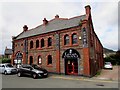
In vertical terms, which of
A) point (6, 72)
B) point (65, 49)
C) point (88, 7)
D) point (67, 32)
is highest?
point (88, 7)

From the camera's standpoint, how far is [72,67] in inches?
861

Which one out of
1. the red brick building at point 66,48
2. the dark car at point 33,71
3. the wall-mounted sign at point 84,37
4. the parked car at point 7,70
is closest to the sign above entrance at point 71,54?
the red brick building at point 66,48

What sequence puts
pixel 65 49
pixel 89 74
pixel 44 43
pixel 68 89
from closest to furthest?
pixel 68 89
pixel 89 74
pixel 65 49
pixel 44 43

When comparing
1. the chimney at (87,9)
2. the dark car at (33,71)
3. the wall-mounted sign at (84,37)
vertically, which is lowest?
the dark car at (33,71)

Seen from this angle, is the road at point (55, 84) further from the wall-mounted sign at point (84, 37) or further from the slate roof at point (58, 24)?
the slate roof at point (58, 24)

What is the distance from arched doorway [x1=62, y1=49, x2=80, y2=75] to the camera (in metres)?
21.4

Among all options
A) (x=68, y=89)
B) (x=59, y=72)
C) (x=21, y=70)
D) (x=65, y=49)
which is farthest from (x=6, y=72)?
(x=68, y=89)

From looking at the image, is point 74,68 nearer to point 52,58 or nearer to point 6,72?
point 52,58

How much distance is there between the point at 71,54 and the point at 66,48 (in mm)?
1229

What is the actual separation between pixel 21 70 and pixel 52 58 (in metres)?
5.21

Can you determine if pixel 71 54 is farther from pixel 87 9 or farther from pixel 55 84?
pixel 55 84

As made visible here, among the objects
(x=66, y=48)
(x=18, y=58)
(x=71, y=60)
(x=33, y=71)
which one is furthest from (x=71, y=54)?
(x=18, y=58)

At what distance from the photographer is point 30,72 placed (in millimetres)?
19750

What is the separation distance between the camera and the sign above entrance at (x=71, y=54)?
2127cm
